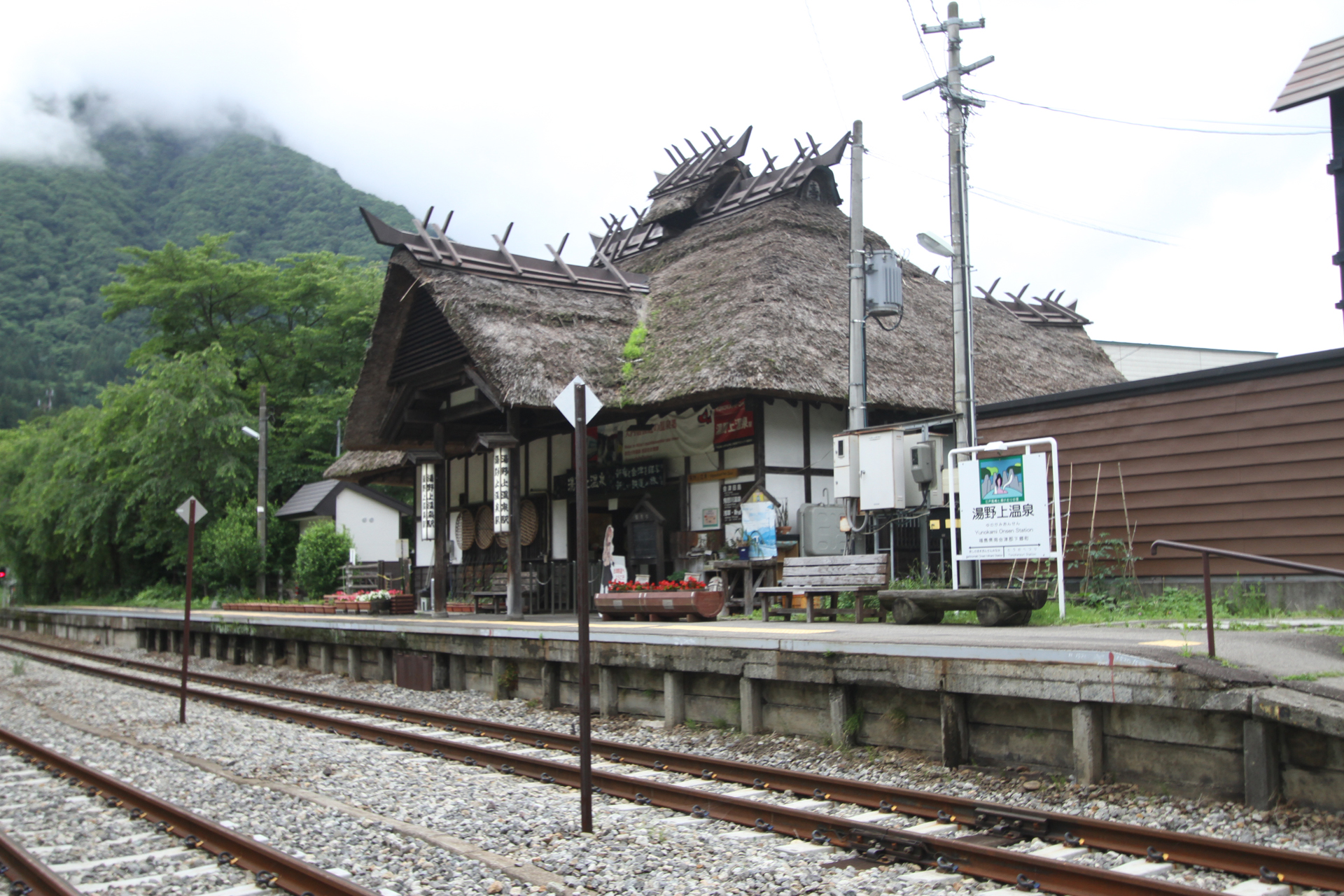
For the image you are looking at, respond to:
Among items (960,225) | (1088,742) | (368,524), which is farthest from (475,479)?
(1088,742)

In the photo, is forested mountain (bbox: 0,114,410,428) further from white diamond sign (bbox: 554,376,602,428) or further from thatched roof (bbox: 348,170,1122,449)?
white diamond sign (bbox: 554,376,602,428)

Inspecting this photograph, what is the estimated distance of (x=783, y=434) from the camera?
1609 cm

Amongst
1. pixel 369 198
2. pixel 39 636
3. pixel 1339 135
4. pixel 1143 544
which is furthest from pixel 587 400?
pixel 369 198

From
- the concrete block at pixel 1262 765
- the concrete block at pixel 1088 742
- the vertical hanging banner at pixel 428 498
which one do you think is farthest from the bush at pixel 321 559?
the concrete block at pixel 1262 765

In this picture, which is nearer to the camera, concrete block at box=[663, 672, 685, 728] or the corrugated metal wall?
concrete block at box=[663, 672, 685, 728]

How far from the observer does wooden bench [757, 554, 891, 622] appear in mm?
11266

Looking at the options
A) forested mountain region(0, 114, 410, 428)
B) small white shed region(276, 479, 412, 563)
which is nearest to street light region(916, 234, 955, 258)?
small white shed region(276, 479, 412, 563)

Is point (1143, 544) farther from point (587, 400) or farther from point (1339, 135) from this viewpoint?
point (587, 400)

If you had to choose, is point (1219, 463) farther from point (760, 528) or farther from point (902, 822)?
point (902, 822)

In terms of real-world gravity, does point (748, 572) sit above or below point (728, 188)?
below

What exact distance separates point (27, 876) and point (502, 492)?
36.1 ft

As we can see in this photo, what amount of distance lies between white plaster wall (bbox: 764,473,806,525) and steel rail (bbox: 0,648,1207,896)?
7.56m

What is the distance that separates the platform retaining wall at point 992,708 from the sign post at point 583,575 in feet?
7.63

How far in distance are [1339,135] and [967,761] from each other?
10950 mm
